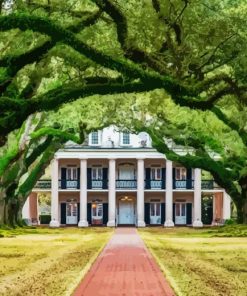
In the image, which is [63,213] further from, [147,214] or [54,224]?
[147,214]

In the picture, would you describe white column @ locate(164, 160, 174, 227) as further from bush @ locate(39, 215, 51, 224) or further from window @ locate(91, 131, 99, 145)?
bush @ locate(39, 215, 51, 224)

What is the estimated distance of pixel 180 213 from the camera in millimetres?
65375

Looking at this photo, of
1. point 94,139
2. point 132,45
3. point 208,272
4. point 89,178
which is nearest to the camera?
point 208,272

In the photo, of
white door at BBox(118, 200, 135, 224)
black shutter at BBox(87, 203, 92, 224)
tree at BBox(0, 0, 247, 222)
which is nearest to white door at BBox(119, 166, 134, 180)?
white door at BBox(118, 200, 135, 224)

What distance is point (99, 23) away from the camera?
1925cm

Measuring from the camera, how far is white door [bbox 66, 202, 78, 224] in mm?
65125

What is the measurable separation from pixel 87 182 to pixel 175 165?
320 inches

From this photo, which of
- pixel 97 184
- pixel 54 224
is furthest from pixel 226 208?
pixel 54 224

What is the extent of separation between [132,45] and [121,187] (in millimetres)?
47728

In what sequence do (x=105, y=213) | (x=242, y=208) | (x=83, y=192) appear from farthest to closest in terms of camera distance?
1. (x=105, y=213)
2. (x=83, y=192)
3. (x=242, y=208)

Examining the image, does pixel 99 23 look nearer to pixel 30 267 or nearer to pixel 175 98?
pixel 175 98

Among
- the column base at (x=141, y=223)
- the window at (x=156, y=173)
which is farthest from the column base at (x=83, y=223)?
the window at (x=156, y=173)

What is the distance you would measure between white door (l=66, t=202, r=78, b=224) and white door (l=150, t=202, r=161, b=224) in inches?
269

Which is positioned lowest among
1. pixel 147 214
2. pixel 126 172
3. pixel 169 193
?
pixel 147 214
